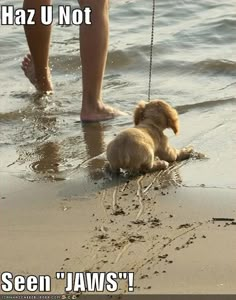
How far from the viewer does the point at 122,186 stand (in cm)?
471

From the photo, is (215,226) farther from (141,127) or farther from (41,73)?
(41,73)

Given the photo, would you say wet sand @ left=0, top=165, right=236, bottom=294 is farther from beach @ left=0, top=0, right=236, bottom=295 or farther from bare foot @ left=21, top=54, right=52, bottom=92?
bare foot @ left=21, top=54, right=52, bottom=92

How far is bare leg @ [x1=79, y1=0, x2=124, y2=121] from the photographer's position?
588cm

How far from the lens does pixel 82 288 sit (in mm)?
3398

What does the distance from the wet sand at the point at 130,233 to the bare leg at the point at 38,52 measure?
2.11m

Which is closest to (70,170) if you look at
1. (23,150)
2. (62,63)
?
(23,150)

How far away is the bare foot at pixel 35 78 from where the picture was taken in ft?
22.4

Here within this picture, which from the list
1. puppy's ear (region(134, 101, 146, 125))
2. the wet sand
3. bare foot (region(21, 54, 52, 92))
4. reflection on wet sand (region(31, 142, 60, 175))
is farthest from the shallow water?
puppy's ear (region(134, 101, 146, 125))

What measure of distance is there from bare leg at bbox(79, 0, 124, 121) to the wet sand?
51.9 inches

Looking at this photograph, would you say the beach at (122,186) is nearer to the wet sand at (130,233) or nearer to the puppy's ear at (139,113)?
the wet sand at (130,233)

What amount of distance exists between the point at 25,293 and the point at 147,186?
147 cm

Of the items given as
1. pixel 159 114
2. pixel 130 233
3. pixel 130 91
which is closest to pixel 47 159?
pixel 159 114

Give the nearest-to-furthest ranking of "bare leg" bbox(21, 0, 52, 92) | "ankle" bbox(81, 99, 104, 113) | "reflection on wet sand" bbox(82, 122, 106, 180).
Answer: "reflection on wet sand" bbox(82, 122, 106, 180)
"ankle" bbox(81, 99, 104, 113)
"bare leg" bbox(21, 0, 52, 92)

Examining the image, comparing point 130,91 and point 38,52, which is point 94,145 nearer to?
point 38,52
